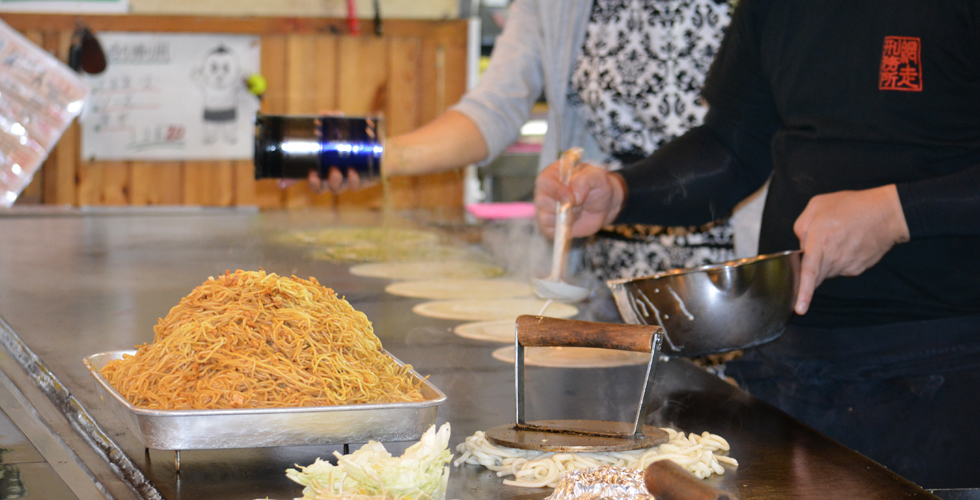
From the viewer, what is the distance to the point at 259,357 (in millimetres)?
861

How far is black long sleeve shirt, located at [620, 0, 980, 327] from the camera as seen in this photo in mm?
1311

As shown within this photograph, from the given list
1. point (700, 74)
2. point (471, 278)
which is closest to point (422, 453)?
point (471, 278)

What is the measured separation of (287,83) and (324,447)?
3788mm

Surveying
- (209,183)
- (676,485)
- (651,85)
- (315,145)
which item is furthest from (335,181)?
(209,183)

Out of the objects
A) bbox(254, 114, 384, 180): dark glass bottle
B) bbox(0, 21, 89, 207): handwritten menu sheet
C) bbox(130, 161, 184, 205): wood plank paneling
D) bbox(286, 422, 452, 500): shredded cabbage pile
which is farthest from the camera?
bbox(130, 161, 184, 205): wood plank paneling

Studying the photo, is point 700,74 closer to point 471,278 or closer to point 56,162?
point 471,278

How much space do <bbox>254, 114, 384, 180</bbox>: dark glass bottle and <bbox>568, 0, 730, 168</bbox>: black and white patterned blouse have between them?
2.12 ft

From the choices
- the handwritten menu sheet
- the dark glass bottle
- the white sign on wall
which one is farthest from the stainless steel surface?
the white sign on wall

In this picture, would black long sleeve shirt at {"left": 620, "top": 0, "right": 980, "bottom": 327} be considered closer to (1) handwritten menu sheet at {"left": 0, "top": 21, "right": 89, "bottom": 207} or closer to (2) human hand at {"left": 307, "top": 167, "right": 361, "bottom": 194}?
(2) human hand at {"left": 307, "top": 167, "right": 361, "bottom": 194}

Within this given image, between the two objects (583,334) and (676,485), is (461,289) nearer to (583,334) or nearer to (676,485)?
(583,334)

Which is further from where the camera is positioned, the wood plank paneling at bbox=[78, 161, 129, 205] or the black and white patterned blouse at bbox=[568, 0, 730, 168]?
the wood plank paneling at bbox=[78, 161, 129, 205]

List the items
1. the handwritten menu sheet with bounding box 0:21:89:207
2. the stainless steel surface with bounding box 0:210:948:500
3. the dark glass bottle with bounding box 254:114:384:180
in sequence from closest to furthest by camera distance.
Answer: the stainless steel surface with bounding box 0:210:948:500 → the dark glass bottle with bounding box 254:114:384:180 → the handwritten menu sheet with bounding box 0:21:89:207

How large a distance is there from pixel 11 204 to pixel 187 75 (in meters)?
1.05

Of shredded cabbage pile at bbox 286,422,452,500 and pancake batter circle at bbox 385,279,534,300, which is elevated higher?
shredded cabbage pile at bbox 286,422,452,500
